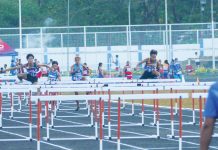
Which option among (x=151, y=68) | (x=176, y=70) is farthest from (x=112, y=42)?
(x=151, y=68)

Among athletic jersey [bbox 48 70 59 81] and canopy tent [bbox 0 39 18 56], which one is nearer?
athletic jersey [bbox 48 70 59 81]

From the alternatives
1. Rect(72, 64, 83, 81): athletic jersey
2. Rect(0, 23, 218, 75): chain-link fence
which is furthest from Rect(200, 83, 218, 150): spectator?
Rect(0, 23, 218, 75): chain-link fence

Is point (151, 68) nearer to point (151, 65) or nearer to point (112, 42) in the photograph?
point (151, 65)

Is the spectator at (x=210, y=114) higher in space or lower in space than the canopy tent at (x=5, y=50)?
lower

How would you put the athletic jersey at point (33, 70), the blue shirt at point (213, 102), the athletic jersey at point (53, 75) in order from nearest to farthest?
the blue shirt at point (213, 102)
the athletic jersey at point (33, 70)
the athletic jersey at point (53, 75)

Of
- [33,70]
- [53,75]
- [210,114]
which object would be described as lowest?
[210,114]

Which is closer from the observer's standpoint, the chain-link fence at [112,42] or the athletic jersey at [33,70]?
the athletic jersey at [33,70]

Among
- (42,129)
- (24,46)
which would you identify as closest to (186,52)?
(24,46)

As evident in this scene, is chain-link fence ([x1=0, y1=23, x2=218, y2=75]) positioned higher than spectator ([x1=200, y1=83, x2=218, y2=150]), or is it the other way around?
chain-link fence ([x1=0, y1=23, x2=218, y2=75])

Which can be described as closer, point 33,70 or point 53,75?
point 33,70

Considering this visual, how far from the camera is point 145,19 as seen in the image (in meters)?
82.0

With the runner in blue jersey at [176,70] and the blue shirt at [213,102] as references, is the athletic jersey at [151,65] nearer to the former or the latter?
the blue shirt at [213,102]

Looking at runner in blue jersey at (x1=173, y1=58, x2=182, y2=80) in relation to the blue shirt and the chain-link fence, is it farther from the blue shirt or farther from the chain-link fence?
the blue shirt

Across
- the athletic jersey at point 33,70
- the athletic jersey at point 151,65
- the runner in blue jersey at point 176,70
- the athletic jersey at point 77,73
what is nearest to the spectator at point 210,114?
the athletic jersey at point 33,70
